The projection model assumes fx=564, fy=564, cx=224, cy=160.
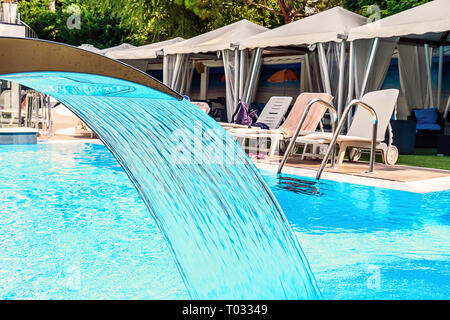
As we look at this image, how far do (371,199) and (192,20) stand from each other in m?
16.5

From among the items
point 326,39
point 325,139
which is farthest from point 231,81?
point 325,139

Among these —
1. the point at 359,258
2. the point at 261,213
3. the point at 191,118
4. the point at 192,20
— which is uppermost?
the point at 192,20

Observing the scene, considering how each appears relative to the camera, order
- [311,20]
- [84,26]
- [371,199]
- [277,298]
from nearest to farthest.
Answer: [277,298]
[371,199]
[311,20]
[84,26]

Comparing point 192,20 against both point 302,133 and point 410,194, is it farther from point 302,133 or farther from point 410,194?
point 410,194

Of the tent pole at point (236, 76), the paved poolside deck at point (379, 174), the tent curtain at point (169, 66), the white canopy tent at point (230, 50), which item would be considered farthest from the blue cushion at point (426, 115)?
the tent curtain at point (169, 66)

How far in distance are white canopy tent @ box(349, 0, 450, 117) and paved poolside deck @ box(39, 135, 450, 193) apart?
2.03 metres

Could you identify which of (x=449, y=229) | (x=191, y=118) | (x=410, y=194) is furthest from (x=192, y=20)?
(x=191, y=118)

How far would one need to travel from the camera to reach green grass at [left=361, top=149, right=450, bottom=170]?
9171 mm

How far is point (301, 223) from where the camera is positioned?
4691 mm

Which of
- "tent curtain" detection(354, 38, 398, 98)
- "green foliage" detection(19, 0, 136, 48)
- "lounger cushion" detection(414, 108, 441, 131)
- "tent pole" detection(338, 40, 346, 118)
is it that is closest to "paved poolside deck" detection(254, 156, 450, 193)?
"tent pole" detection(338, 40, 346, 118)

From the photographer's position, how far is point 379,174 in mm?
7566

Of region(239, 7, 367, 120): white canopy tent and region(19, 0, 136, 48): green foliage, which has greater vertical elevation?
region(19, 0, 136, 48): green foliage

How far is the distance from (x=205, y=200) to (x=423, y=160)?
27.4ft

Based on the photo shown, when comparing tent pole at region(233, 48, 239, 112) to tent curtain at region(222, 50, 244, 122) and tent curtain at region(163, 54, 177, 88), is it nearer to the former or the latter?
tent curtain at region(222, 50, 244, 122)
